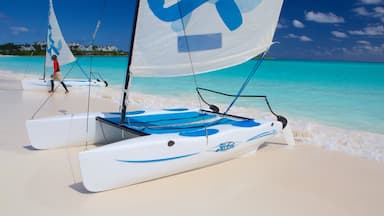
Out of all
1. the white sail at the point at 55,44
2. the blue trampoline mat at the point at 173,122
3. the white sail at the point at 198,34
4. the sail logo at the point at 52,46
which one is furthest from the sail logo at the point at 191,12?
the sail logo at the point at 52,46

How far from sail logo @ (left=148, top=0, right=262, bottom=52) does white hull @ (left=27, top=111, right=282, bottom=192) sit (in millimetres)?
1033

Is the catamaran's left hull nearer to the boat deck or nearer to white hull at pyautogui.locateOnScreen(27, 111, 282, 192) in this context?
white hull at pyautogui.locateOnScreen(27, 111, 282, 192)

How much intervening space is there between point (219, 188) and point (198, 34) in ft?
6.13

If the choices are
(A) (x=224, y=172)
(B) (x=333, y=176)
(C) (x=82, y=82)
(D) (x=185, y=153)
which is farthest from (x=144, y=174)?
(C) (x=82, y=82)

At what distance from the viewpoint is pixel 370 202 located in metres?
3.23

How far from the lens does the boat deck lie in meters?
3.96

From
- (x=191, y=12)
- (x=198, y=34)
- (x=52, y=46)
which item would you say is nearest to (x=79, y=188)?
(x=198, y=34)

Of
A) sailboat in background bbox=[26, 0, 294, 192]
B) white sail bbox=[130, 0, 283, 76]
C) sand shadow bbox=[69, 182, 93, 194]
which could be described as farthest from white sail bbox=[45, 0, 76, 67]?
sand shadow bbox=[69, 182, 93, 194]

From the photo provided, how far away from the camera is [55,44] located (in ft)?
35.0

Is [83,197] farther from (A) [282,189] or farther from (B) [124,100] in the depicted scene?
(A) [282,189]

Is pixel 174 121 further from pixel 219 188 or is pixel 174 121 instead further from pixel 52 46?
pixel 52 46

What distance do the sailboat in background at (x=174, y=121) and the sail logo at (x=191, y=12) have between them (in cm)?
1

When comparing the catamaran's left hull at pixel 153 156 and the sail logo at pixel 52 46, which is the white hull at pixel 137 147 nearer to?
the catamaran's left hull at pixel 153 156

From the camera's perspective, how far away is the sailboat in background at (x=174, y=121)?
336 cm
